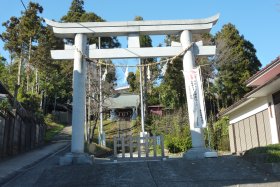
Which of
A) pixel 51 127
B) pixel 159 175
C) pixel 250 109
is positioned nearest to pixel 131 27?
pixel 159 175

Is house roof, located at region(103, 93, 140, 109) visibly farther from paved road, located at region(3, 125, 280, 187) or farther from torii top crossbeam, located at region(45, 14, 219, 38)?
paved road, located at region(3, 125, 280, 187)

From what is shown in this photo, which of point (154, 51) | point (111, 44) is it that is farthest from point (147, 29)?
point (111, 44)

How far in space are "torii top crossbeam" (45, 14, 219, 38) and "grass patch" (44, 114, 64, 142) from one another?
79.1ft

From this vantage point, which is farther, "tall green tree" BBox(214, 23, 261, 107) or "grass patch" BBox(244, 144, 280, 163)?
"tall green tree" BBox(214, 23, 261, 107)

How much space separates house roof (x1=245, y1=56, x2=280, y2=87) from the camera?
17.7 metres

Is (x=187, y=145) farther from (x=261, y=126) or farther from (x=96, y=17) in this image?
(x=96, y=17)

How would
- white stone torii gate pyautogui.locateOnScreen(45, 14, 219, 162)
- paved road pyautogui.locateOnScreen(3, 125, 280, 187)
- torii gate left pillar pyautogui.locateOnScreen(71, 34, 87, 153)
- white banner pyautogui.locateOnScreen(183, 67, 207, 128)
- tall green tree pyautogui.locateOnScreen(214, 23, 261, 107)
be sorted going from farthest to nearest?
tall green tree pyautogui.locateOnScreen(214, 23, 261, 107)
white stone torii gate pyautogui.locateOnScreen(45, 14, 219, 162)
torii gate left pillar pyautogui.locateOnScreen(71, 34, 87, 153)
white banner pyautogui.locateOnScreen(183, 67, 207, 128)
paved road pyautogui.locateOnScreen(3, 125, 280, 187)

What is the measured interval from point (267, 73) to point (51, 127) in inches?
1242

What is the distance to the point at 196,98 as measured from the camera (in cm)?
1236

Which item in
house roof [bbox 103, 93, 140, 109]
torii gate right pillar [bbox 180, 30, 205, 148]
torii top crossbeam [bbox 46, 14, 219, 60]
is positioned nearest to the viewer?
torii gate right pillar [bbox 180, 30, 205, 148]

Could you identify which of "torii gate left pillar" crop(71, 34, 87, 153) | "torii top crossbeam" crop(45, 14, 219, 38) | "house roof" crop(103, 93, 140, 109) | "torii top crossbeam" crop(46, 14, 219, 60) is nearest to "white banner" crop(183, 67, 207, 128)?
"torii top crossbeam" crop(46, 14, 219, 60)

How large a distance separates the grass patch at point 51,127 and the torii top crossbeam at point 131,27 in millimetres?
24103

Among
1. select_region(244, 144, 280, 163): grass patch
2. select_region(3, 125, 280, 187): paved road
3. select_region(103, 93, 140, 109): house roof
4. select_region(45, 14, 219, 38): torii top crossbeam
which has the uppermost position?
select_region(103, 93, 140, 109): house roof

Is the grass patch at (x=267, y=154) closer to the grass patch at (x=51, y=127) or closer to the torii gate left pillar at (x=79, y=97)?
the torii gate left pillar at (x=79, y=97)
